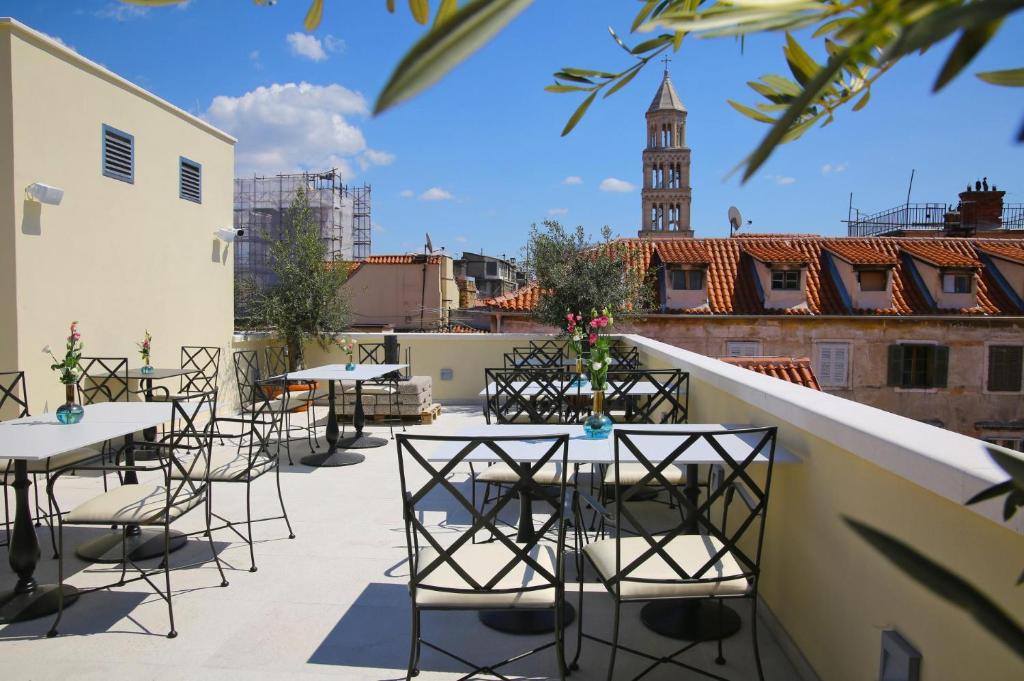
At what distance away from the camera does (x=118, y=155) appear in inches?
308

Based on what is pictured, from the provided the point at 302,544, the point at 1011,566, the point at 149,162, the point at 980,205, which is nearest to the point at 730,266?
the point at 980,205

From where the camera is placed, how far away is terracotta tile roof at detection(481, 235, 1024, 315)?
68.3 ft

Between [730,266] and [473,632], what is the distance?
20.6 m

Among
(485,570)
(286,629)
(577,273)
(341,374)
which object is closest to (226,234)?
(341,374)

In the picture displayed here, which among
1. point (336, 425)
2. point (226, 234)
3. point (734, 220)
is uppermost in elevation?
point (734, 220)

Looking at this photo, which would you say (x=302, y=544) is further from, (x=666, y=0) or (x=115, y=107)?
(x=115, y=107)

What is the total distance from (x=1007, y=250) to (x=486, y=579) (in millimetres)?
26203

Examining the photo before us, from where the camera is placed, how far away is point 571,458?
3121mm

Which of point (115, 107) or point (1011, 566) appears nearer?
point (1011, 566)

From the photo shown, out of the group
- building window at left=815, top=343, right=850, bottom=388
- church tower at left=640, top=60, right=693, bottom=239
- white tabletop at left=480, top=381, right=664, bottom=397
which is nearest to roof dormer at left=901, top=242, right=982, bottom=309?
building window at left=815, top=343, right=850, bottom=388

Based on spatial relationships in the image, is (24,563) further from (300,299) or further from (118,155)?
(300,299)

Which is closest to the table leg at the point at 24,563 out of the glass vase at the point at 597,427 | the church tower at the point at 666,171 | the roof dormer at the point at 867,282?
the glass vase at the point at 597,427

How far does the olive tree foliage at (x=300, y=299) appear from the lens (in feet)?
36.0

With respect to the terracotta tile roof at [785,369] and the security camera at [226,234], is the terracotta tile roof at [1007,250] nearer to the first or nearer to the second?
the terracotta tile roof at [785,369]
